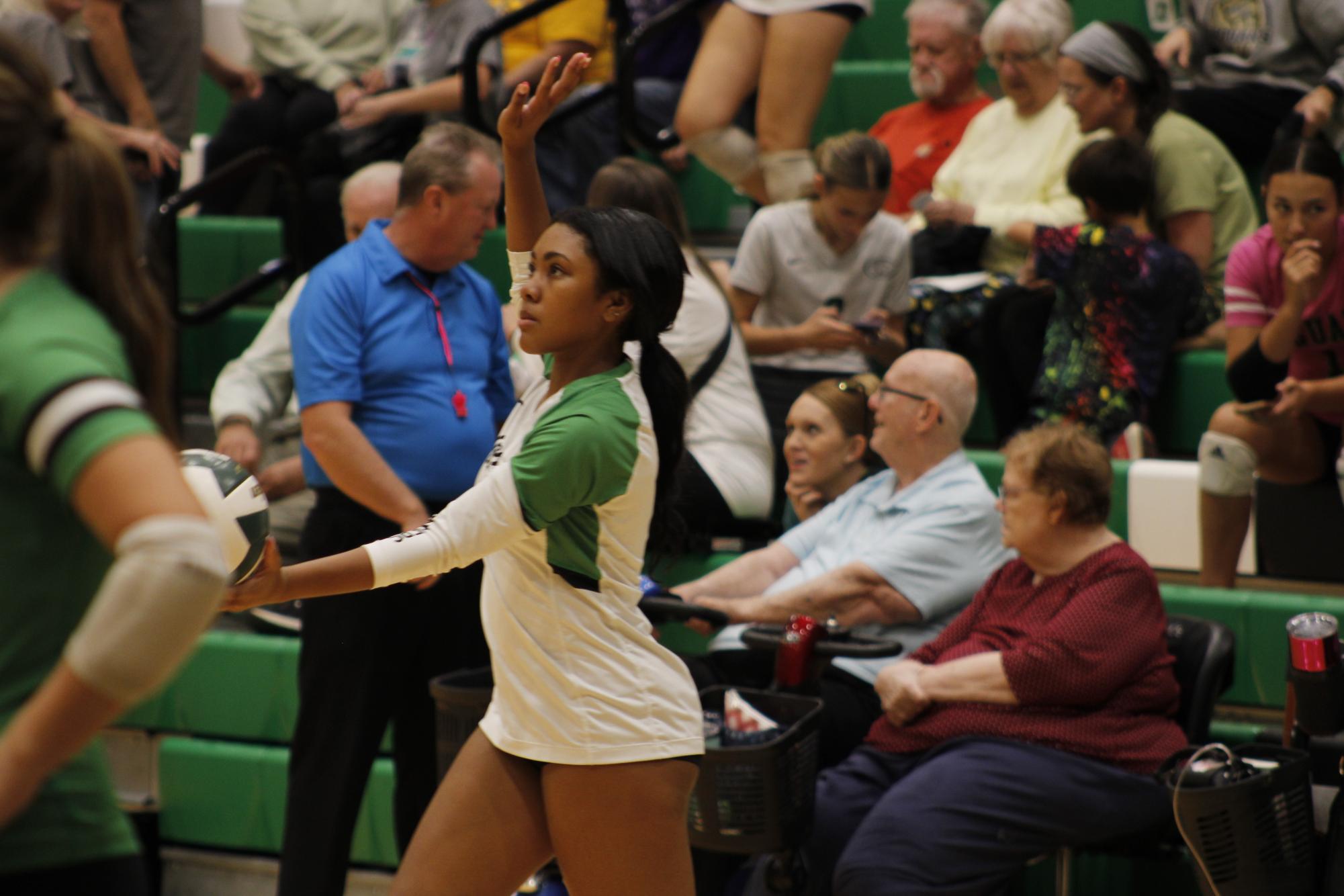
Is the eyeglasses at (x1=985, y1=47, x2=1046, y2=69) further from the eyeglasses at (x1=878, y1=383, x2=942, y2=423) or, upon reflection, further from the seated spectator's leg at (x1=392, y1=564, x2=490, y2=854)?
the seated spectator's leg at (x1=392, y1=564, x2=490, y2=854)

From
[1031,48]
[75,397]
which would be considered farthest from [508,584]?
[1031,48]

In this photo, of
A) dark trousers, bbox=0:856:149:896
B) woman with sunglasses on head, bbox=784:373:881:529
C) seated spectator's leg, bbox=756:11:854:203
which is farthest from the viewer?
seated spectator's leg, bbox=756:11:854:203

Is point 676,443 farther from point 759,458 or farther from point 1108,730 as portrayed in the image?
point 759,458

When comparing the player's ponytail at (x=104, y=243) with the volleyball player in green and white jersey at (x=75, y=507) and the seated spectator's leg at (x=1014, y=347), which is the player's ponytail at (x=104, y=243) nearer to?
the volleyball player in green and white jersey at (x=75, y=507)

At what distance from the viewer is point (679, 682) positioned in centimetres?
253

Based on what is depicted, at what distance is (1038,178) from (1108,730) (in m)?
2.12

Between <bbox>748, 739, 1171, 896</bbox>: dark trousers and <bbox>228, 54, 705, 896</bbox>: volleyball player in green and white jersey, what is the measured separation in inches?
33.7

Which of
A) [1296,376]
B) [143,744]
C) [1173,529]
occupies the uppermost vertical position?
[1296,376]

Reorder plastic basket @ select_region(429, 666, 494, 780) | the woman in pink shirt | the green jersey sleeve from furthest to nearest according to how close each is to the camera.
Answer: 1. the woman in pink shirt
2. plastic basket @ select_region(429, 666, 494, 780)
3. the green jersey sleeve

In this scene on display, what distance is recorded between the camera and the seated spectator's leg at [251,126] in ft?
20.6

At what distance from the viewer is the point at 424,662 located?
146 inches

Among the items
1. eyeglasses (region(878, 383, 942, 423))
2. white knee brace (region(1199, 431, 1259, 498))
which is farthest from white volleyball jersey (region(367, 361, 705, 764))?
white knee brace (region(1199, 431, 1259, 498))

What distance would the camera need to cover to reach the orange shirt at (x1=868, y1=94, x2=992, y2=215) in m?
5.35

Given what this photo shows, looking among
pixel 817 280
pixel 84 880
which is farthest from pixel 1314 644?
pixel 84 880
